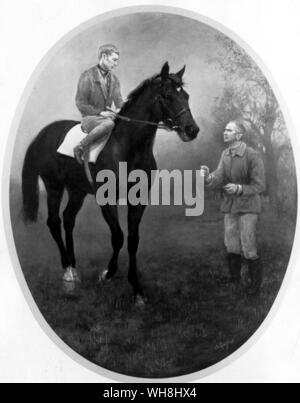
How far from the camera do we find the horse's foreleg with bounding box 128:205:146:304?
4598 millimetres

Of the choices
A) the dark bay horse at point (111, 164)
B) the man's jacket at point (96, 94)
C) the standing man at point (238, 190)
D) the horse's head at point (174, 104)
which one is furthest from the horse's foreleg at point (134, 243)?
the man's jacket at point (96, 94)

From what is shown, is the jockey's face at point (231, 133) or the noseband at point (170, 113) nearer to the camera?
the noseband at point (170, 113)

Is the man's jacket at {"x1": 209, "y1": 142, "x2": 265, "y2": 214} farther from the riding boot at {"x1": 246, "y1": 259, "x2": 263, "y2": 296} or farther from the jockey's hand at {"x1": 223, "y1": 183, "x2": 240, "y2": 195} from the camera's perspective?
the riding boot at {"x1": 246, "y1": 259, "x2": 263, "y2": 296}

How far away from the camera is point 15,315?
4707mm

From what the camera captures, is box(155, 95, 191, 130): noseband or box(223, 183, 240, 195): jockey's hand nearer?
box(155, 95, 191, 130): noseband

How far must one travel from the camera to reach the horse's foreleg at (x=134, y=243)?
4598mm

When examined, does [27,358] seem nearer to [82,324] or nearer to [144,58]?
[82,324]

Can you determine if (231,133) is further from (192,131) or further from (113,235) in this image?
(113,235)

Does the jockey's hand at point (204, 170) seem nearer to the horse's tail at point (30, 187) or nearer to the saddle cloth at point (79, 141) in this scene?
the saddle cloth at point (79, 141)

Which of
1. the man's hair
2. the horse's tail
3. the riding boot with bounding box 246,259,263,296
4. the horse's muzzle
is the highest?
the man's hair

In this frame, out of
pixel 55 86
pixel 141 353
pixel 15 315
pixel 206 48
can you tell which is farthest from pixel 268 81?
pixel 15 315

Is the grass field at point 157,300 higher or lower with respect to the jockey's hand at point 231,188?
lower

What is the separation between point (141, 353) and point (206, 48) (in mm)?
2728

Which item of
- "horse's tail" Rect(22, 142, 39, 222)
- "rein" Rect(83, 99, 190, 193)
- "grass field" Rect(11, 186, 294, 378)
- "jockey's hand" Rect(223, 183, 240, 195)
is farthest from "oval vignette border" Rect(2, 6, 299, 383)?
"rein" Rect(83, 99, 190, 193)
